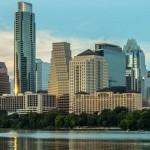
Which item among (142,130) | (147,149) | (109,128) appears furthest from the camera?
(109,128)

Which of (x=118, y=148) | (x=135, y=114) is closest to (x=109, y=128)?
(x=135, y=114)

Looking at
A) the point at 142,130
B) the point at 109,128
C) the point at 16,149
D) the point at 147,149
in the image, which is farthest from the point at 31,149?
the point at 109,128

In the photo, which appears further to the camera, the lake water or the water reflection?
the lake water

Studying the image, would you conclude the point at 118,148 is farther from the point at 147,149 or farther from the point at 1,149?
the point at 1,149

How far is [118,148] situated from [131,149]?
2.99 m

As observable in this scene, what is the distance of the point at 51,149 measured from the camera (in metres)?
75.9

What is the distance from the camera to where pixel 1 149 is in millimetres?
76562

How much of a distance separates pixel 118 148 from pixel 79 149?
229 inches

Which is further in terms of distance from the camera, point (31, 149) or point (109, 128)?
point (109, 128)

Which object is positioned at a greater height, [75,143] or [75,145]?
[75,145]

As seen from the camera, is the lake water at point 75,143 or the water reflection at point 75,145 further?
the lake water at point 75,143

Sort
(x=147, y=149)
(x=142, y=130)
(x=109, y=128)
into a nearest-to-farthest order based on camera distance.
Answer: (x=147, y=149) < (x=142, y=130) < (x=109, y=128)

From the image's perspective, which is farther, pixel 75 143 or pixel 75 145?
pixel 75 143

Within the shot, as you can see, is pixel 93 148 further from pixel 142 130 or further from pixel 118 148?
pixel 142 130
